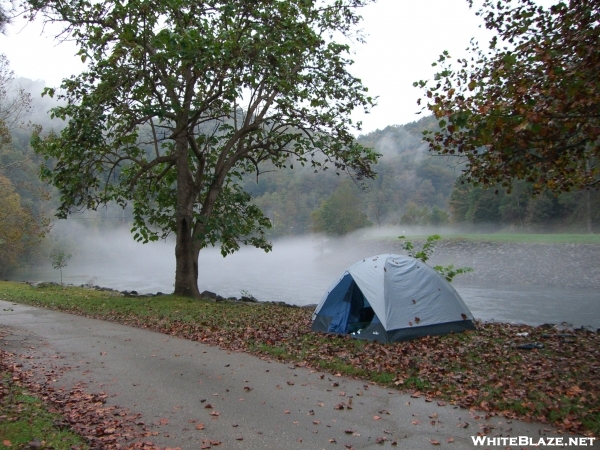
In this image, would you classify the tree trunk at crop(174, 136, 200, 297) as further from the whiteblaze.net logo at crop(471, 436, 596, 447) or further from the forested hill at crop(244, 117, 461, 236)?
the forested hill at crop(244, 117, 461, 236)

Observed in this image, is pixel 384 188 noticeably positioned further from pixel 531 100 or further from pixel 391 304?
pixel 531 100

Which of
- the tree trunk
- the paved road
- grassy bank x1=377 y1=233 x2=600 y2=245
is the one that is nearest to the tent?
the paved road

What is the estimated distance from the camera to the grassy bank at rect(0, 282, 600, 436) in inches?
232

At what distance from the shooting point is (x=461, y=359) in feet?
26.0

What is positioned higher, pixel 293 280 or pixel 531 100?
pixel 531 100

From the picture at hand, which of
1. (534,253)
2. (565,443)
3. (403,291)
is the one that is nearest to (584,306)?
(534,253)

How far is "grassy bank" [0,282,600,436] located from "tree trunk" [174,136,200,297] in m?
3.81

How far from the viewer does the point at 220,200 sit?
17812 millimetres

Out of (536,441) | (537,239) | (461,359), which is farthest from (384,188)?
(536,441)

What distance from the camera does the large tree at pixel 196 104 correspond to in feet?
40.7

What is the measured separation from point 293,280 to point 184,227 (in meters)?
21.7

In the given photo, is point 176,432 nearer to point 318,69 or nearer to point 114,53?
point 114,53

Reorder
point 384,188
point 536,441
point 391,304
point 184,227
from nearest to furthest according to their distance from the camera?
1. point 536,441
2. point 391,304
3. point 184,227
4. point 384,188

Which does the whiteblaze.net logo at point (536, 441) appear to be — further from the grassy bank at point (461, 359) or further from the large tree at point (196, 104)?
the large tree at point (196, 104)
